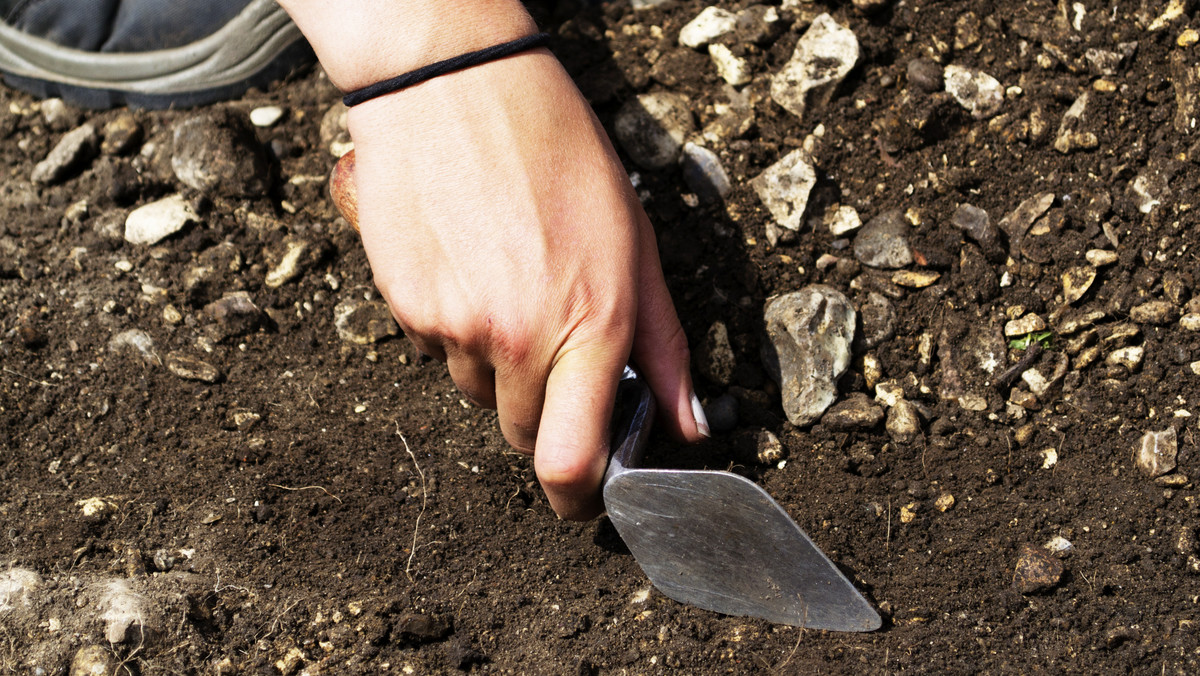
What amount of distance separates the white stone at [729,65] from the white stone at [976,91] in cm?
49

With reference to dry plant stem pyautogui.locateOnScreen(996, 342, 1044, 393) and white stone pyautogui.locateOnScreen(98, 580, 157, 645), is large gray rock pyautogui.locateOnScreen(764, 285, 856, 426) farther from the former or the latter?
white stone pyautogui.locateOnScreen(98, 580, 157, 645)

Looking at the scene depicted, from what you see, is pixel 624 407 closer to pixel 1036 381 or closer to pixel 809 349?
pixel 809 349

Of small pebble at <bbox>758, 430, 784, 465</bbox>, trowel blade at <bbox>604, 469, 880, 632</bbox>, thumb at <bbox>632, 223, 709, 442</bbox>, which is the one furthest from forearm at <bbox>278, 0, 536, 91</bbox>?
small pebble at <bbox>758, 430, 784, 465</bbox>

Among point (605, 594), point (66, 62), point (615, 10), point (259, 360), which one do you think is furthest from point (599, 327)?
point (66, 62)

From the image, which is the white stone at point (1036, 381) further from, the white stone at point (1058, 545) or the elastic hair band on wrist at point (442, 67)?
the elastic hair band on wrist at point (442, 67)

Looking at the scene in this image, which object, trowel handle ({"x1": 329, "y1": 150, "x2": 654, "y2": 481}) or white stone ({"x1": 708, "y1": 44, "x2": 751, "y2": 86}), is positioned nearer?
trowel handle ({"x1": 329, "y1": 150, "x2": 654, "y2": 481})

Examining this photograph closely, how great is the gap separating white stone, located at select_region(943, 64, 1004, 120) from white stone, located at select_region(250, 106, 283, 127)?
1774mm

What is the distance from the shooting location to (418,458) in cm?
185

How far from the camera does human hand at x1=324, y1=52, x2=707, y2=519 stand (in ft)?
4.81

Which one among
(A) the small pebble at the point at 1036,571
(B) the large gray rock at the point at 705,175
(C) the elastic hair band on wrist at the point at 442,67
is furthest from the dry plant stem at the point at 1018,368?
(C) the elastic hair band on wrist at the point at 442,67

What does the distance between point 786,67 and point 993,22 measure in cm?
50

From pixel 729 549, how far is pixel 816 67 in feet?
4.03

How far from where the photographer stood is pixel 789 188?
2021mm

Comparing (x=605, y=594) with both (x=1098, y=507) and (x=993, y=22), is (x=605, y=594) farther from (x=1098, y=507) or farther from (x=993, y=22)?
(x=993, y=22)
